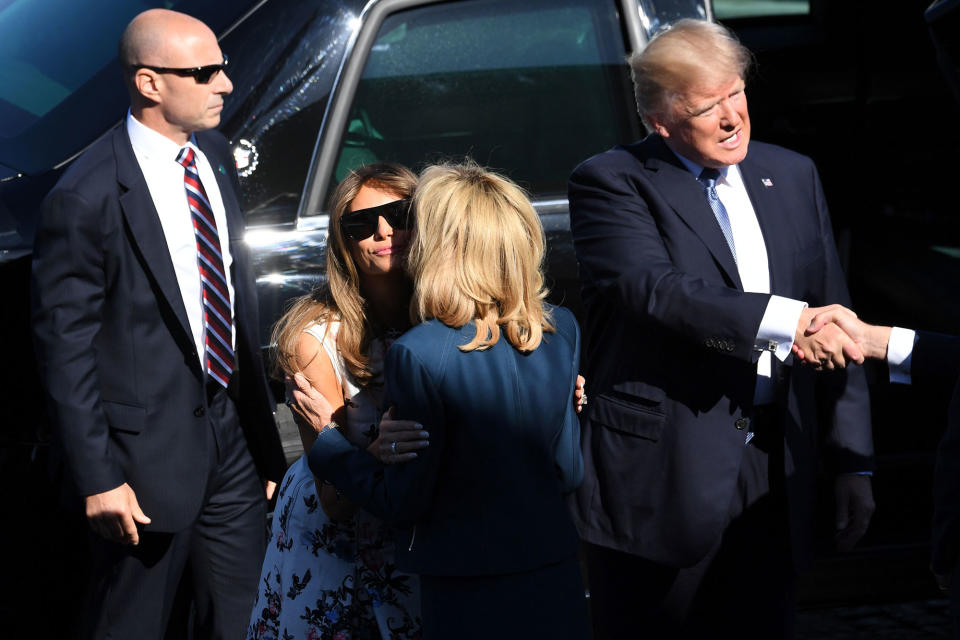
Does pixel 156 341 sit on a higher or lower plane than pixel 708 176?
lower

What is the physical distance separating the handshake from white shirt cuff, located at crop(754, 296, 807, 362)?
0.02 m

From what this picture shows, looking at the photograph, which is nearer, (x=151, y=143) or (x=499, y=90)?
(x=151, y=143)

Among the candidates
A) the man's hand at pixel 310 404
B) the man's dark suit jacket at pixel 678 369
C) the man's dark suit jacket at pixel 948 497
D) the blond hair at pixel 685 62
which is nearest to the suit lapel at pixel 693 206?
the man's dark suit jacket at pixel 678 369

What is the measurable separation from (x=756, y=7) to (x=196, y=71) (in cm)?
654

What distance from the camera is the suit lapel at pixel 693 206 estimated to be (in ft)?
9.28

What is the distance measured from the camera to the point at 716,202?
2904 mm

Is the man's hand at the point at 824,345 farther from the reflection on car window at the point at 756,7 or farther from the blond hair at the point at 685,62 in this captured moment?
the reflection on car window at the point at 756,7

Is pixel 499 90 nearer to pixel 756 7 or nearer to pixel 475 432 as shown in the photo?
pixel 475 432

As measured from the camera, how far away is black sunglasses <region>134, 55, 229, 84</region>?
3072 mm

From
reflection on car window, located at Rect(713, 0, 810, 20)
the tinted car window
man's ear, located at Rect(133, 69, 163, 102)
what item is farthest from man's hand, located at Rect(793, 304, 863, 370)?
reflection on car window, located at Rect(713, 0, 810, 20)

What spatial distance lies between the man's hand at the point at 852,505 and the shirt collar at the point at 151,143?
1.76 m

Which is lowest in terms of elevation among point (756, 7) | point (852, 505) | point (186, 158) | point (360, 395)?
point (852, 505)

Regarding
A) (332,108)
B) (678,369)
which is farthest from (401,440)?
(332,108)

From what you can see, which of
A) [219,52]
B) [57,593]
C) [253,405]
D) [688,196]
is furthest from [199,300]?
[688,196]
